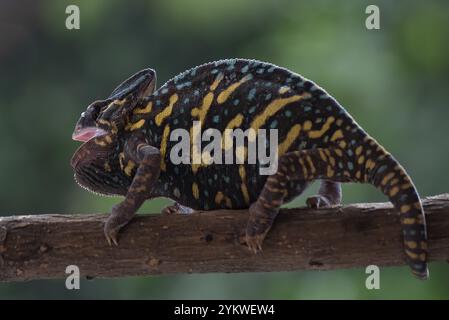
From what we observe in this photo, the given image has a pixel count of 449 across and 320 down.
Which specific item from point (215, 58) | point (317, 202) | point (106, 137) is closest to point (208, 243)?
point (317, 202)

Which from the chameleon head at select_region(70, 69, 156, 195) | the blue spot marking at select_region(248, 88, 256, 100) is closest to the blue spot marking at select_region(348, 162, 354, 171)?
the blue spot marking at select_region(248, 88, 256, 100)

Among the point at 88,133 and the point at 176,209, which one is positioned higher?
the point at 88,133

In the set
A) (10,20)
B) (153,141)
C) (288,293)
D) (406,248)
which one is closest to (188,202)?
(153,141)

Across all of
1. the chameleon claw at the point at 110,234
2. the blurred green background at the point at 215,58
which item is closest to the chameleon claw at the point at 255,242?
the chameleon claw at the point at 110,234

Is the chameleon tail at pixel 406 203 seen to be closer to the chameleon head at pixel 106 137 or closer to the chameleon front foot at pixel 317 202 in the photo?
the chameleon front foot at pixel 317 202

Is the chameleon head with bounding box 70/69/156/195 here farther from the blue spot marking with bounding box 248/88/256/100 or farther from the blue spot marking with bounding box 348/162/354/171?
the blue spot marking with bounding box 348/162/354/171

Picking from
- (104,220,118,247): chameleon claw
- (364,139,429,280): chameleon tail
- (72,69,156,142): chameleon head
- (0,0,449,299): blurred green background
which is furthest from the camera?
(0,0,449,299): blurred green background

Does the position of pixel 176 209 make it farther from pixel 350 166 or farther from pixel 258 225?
pixel 350 166

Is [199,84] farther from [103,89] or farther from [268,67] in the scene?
[103,89]
